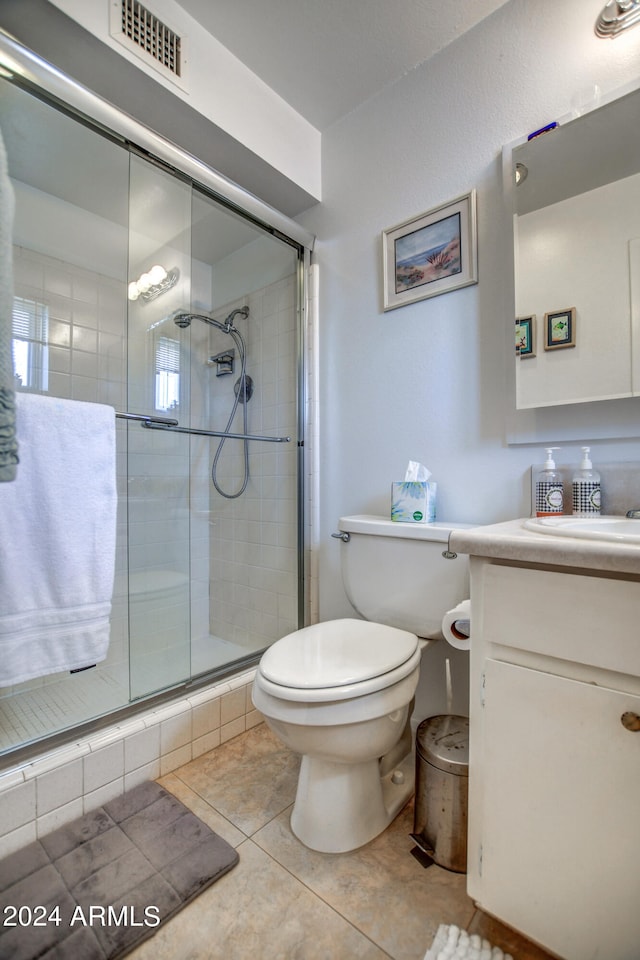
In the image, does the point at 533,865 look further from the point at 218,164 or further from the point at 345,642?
the point at 218,164

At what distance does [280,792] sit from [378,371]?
1.35 m

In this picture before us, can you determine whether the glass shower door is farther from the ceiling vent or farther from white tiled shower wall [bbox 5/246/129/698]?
the ceiling vent

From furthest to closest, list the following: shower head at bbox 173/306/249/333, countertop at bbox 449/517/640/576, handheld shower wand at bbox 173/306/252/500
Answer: handheld shower wand at bbox 173/306/252/500 < shower head at bbox 173/306/249/333 < countertop at bbox 449/517/640/576

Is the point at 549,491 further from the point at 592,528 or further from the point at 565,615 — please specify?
the point at 565,615

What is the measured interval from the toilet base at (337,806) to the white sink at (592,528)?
712 mm

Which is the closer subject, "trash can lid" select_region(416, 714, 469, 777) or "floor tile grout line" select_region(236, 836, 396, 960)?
"floor tile grout line" select_region(236, 836, 396, 960)

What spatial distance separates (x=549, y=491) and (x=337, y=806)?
93 cm

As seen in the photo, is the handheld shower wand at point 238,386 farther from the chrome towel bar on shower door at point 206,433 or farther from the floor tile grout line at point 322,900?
the floor tile grout line at point 322,900

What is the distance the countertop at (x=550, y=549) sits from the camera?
0.61m

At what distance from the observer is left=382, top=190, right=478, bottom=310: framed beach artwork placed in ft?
4.33

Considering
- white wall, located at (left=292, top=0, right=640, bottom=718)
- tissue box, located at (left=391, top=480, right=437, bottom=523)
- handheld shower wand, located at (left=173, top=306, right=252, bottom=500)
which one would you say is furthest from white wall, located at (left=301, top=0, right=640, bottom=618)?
handheld shower wand, located at (left=173, top=306, right=252, bottom=500)

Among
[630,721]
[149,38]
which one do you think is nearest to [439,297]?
[149,38]

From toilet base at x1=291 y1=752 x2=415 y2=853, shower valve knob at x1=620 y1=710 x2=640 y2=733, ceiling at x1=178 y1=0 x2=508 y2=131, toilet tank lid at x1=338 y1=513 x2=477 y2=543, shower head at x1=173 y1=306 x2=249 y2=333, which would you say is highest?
ceiling at x1=178 y1=0 x2=508 y2=131

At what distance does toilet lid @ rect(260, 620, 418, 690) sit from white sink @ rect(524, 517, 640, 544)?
45 centimetres
